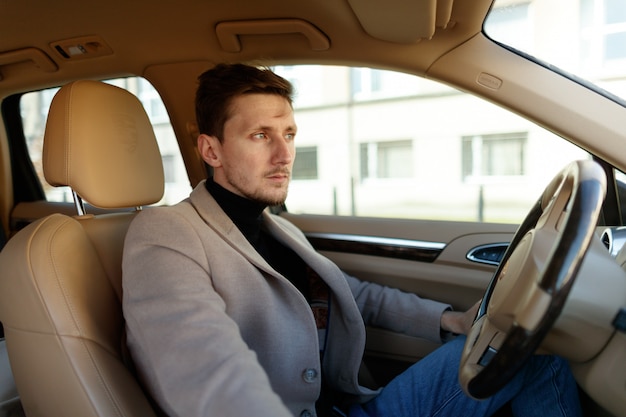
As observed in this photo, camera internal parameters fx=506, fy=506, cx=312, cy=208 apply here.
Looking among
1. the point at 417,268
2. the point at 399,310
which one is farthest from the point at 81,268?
the point at 417,268

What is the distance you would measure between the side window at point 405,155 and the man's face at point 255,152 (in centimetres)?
70

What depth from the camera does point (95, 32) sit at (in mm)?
1887

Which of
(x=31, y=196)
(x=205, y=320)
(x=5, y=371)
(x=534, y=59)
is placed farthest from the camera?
(x=31, y=196)

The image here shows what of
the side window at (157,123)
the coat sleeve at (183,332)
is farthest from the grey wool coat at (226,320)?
the side window at (157,123)

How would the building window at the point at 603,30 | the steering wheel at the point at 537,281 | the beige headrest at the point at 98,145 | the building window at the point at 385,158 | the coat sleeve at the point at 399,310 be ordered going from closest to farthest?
the steering wheel at the point at 537,281 → the beige headrest at the point at 98,145 → the coat sleeve at the point at 399,310 → the building window at the point at 603,30 → the building window at the point at 385,158

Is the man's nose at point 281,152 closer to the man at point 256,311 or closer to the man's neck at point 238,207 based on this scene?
the man at point 256,311

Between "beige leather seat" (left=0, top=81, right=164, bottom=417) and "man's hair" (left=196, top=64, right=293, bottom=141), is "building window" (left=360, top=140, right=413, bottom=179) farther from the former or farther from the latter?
"beige leather seat" (left=0, top=81, right=164, bottom=417)

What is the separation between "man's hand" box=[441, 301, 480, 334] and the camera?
1570mm

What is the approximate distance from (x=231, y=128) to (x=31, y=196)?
2.27 meters

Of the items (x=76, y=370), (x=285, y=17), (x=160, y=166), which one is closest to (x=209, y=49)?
(x=285, y=17)

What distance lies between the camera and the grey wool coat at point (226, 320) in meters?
0.93

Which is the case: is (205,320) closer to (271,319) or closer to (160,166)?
(271,319)

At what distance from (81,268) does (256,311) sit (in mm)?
458

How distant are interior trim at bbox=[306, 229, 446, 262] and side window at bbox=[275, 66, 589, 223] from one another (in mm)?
262
